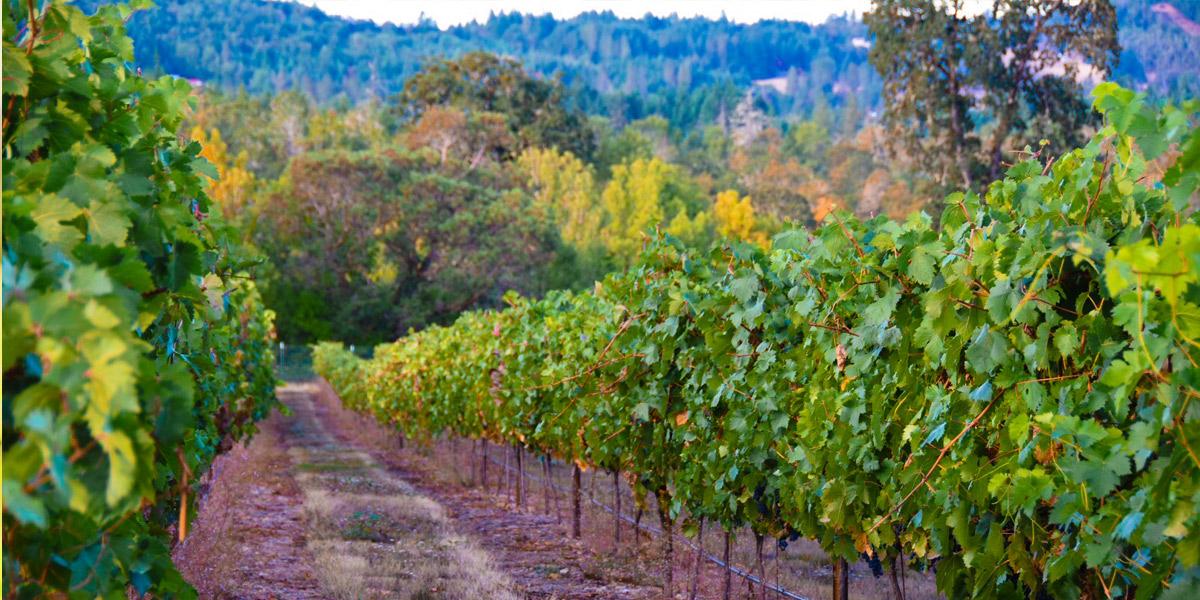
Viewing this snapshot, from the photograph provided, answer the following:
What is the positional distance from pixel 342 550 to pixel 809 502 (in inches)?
211

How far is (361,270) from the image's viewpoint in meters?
50.0

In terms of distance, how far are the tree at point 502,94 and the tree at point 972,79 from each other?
35281mm

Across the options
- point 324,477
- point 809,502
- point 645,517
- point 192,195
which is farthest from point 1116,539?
point 324,477

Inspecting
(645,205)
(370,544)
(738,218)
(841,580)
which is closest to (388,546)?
(370,544)

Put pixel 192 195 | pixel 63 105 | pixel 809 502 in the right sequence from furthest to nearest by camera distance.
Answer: pixel 809 502, pixel 192 195, pixel 63 105

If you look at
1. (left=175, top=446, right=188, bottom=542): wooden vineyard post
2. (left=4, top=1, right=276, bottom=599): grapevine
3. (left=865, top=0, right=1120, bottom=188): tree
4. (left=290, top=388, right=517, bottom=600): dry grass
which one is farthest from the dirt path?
(left=865, top=0, right=1120, bottom=188): tree

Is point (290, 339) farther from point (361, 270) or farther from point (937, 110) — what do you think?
point (937, 110)

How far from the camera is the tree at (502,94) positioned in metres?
67.2

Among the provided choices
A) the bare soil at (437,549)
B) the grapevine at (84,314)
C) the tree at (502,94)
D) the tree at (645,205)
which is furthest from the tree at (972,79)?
the tree at (502,94)

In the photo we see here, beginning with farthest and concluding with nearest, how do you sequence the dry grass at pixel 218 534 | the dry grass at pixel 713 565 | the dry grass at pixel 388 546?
the dry grass at pixel 713 565 → the dry grass at pixel 388 546 → the dry grass at pixel 218 534

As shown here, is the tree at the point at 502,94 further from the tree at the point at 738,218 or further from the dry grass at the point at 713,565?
the dry grass at the point at 713,565

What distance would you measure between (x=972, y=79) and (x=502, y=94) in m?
40.2

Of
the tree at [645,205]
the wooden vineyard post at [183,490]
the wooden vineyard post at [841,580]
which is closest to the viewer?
the wooden vineyard post at [183,490]

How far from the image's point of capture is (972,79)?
1296 inches
